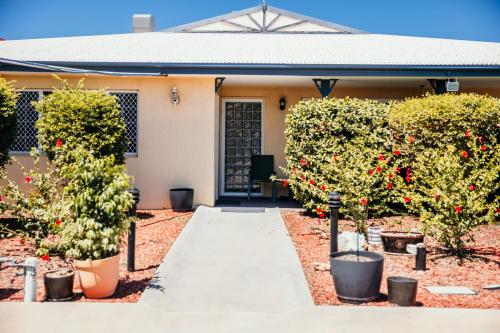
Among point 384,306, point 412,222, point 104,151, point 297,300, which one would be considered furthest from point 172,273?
point 412,222

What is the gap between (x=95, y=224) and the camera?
16.6ft

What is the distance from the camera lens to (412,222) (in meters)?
9.47

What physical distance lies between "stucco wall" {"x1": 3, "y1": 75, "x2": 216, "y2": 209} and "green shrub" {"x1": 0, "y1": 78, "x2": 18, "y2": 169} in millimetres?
2236

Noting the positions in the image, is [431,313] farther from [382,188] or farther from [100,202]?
[382,188]

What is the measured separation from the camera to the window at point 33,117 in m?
10.7

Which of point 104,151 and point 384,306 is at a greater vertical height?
point 104,151

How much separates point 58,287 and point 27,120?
682 centimetres

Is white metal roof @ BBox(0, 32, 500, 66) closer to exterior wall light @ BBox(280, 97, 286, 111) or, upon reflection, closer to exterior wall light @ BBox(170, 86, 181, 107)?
exterior wall light @ BBox(170, 86, 181, 107)

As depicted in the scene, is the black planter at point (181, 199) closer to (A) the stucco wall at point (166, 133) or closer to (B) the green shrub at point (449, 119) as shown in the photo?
(A) the stucco wall at point (166, 133)

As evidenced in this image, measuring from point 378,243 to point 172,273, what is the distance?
3346 mm

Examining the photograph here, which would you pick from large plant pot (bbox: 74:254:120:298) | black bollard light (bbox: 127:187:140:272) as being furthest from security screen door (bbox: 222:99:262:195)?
large plant pot (bbox: 74:254:120:298)

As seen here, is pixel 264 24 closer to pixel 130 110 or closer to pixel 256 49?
pixel 256 49

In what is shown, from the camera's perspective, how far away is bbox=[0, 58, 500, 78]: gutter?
33.5 feet

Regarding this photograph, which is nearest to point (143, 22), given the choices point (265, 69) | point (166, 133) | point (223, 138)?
point (223, 138)
